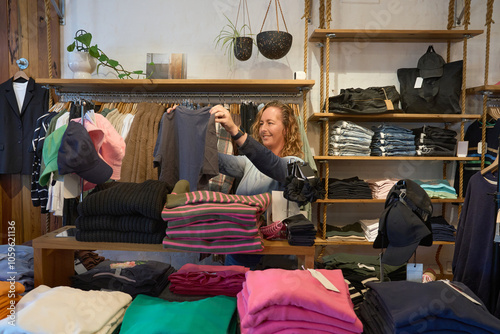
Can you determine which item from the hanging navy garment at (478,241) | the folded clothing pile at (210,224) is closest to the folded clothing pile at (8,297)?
the folded clothing pile at (210,224)

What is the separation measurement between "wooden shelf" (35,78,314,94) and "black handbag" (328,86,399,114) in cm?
26

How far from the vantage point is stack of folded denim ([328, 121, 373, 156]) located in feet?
9.61

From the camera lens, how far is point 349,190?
2.92m

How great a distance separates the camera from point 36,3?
3125 millimetres

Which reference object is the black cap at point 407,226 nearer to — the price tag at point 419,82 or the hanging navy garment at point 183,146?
the hanging navy garment at point 183,146

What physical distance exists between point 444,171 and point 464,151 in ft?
0.98

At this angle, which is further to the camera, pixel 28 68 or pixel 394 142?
pixel 28 68

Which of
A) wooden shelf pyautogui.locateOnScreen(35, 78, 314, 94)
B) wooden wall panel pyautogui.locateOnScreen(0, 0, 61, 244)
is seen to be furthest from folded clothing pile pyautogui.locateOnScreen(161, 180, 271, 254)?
wooden wall panel pyautogui.locateOnScreen(0, 0, 61, 244)

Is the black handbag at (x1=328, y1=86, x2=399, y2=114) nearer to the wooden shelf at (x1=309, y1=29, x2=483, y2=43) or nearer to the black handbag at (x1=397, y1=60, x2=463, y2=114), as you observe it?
the black handbag at (x1=397, y1=60, x2=463, y2=114)

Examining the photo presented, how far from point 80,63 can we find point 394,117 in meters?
2.50

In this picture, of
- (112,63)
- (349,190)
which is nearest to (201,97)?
(112,63)

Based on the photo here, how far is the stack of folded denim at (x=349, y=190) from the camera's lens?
2910mm

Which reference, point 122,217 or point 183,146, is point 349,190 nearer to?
point 183,146

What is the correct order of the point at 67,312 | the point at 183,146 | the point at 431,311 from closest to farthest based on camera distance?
1. the point at 431,311
2. the point at 67,312
3. the point at 183,146
